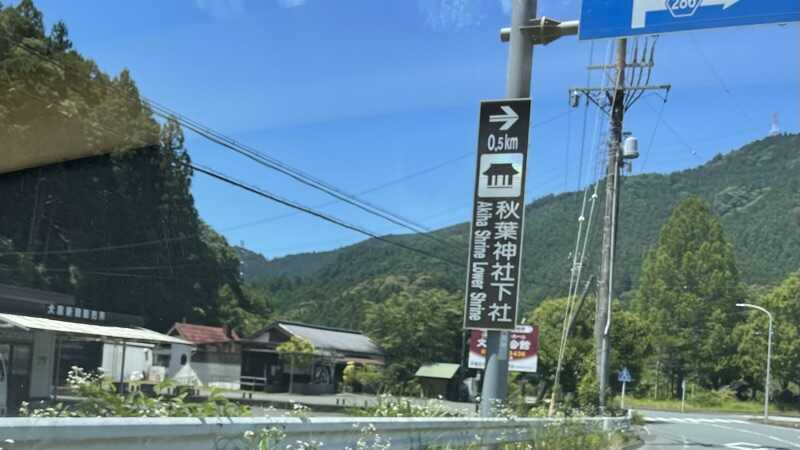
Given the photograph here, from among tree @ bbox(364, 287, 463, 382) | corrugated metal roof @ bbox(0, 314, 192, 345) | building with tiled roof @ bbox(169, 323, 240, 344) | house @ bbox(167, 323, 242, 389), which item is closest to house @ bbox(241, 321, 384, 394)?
house @ bbox(167, 323, 242, 389)

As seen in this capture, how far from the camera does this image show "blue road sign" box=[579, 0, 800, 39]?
8.16m

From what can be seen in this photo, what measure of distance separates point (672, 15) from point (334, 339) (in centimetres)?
5370

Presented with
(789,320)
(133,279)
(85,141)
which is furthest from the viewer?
(789,320)

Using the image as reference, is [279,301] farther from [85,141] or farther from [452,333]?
[85,141]

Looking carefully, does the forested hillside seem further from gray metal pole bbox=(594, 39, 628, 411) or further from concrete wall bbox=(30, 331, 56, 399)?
gray metal pole bbox=(594, 39, 628, 411)

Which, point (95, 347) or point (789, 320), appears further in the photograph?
point (789, 320)

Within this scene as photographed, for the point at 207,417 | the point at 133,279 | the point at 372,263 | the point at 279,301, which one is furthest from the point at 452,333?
the point at 207,417

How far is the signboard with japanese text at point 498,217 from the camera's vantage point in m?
9.52

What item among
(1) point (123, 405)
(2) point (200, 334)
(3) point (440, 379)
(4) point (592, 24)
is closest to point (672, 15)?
(4) point (592, 24)

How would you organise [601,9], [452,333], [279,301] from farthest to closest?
[279,301]
[452,333]
[601,9]

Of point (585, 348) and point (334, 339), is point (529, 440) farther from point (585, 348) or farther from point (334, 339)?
point (334, 339)

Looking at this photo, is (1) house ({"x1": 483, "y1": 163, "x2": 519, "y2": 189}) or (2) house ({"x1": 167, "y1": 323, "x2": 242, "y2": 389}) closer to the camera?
(1) house ({"x1": 483, "y1": 163, "x2": 519, "y2": 189})

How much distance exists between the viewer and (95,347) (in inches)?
1895

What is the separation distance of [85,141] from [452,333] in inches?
1229
